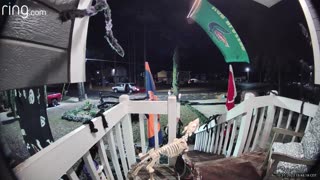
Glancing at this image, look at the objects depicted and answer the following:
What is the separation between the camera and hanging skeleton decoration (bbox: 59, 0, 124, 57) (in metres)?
0.79

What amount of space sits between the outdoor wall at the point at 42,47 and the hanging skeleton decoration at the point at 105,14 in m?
0.02

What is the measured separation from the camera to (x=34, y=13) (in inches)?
26.2

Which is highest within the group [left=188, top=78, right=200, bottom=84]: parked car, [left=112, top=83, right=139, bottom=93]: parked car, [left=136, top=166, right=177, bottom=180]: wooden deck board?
[left=188, top=78, right=200, bottom=84]: parked car

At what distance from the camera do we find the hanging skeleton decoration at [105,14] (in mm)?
789

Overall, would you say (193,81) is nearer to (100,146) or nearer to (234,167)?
(100,146)

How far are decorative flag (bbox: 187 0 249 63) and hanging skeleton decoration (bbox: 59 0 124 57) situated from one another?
1.26ft

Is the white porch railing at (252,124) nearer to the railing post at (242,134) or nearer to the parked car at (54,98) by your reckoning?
the railing post at (242,134)

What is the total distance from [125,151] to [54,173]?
29.6 inches

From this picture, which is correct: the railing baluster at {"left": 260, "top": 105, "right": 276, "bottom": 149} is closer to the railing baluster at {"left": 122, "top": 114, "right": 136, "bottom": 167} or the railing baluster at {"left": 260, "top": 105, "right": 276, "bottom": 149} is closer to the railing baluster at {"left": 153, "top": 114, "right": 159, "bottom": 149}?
the railing baluster at {"left": 153, "top": 114, "right": 159, "bottom": 149}

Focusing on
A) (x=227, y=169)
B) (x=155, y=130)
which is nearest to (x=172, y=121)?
(x=155, y=130)

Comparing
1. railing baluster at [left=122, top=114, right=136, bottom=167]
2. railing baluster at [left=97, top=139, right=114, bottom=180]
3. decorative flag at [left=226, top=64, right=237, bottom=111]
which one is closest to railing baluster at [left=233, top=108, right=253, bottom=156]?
decorative flag at [left=226, top=64, right=237, bottom=111]

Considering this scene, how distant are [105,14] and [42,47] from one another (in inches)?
13.2

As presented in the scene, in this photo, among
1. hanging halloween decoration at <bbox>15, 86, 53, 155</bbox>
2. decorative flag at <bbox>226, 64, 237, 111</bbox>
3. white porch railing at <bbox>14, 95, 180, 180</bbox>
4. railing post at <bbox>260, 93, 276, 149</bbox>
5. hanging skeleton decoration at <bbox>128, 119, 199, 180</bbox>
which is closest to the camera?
white porch railing at <bbox>14, 95, 180, 180</bbox>

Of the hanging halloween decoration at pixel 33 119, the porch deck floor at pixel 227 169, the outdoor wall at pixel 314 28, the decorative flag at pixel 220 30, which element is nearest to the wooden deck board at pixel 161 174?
the porch deck floor at pixel 227 169
